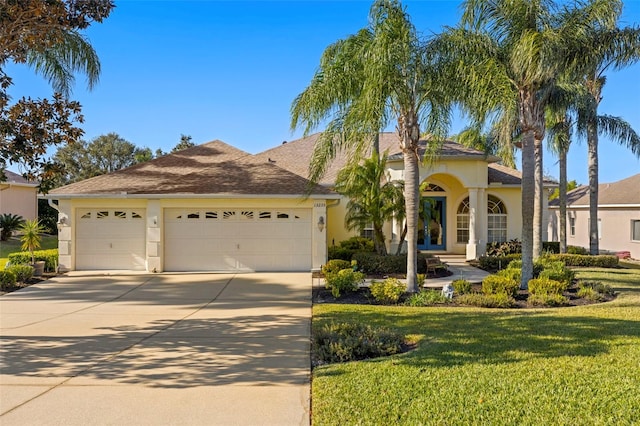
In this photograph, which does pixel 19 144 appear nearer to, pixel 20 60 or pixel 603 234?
pixel 20 60

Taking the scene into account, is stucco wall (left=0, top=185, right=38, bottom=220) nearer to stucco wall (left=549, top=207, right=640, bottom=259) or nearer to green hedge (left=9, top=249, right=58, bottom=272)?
green hedge (left=9, top=249, right=58, bottom=272)

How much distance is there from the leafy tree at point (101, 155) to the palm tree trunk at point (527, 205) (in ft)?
116

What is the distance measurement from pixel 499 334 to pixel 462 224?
1441 cm

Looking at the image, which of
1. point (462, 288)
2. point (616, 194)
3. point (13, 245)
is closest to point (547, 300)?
point (462, 288)

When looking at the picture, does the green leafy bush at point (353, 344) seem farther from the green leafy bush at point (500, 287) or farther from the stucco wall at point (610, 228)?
the stucco wall at point (610, 228)

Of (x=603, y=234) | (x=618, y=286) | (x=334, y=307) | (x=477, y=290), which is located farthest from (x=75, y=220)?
(x=603, y=234)

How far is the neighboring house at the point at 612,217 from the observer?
2509 centimetres

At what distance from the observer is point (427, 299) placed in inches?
409

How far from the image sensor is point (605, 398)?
456cm

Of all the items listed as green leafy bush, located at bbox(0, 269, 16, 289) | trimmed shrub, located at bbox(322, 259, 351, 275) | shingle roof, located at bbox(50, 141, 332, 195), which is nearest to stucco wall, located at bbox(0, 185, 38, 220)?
shingle roof, located at bbox(50, 141, 332, 195)

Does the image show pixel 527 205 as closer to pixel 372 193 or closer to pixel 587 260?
pixel 372 193

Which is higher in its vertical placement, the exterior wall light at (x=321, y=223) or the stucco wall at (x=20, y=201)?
the stucco wall at (x=20, y=201)

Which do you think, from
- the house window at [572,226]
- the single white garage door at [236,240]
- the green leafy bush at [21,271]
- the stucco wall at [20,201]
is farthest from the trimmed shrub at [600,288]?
the stucco wall at [20,201]

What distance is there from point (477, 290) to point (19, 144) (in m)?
10.4
